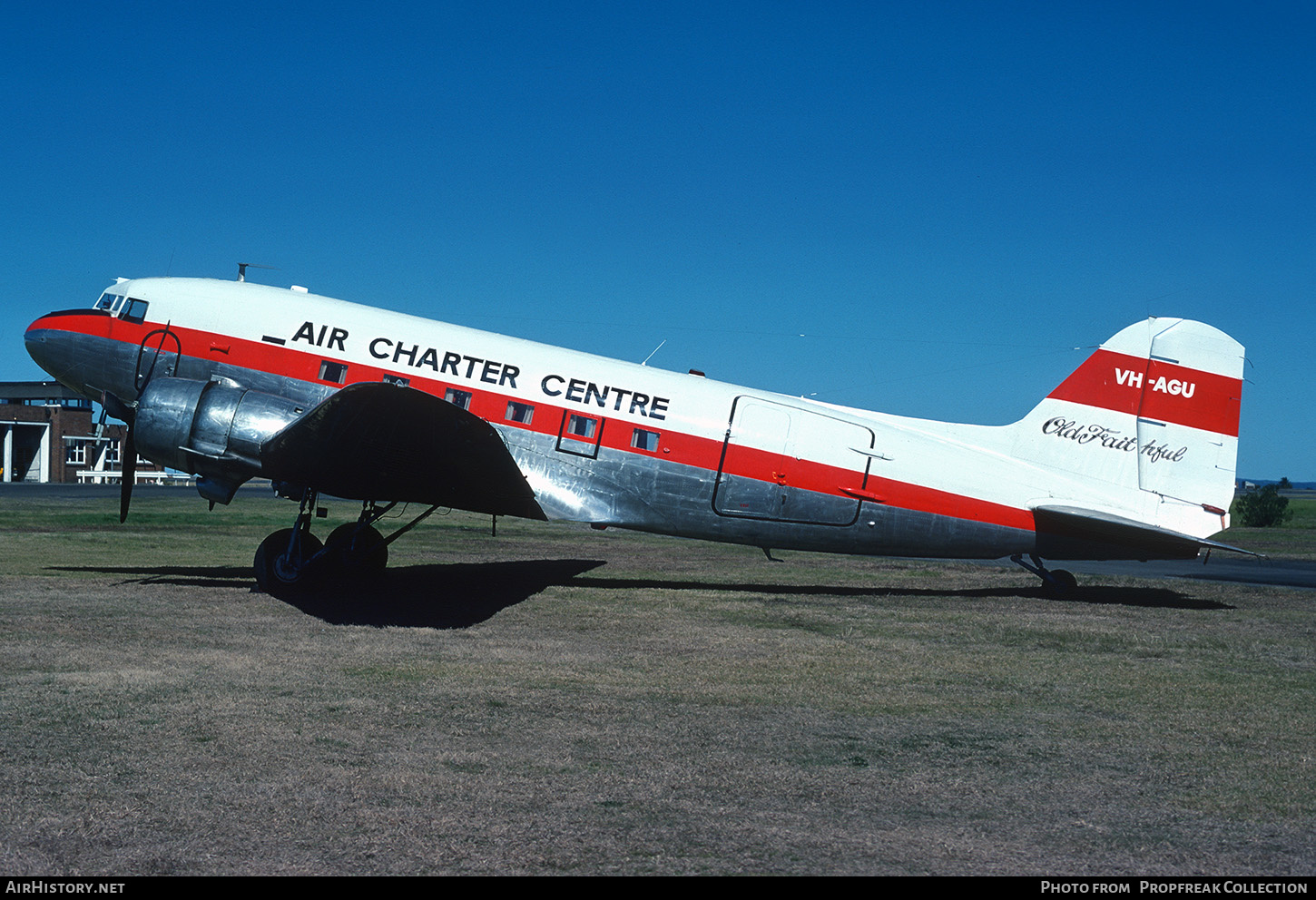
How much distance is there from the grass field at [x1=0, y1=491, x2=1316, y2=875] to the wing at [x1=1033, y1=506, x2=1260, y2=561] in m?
0.81

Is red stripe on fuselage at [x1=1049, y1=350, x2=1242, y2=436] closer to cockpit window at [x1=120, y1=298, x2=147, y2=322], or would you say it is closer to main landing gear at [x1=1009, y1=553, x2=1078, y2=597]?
main landing gear at [x1=1009, y1=553, x2=1078, y2=597]

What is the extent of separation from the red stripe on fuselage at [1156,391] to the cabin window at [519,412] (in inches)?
286

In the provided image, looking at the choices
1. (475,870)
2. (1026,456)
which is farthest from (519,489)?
(475,870)

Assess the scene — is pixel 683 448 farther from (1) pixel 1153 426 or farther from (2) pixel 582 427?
(1) pixel 1153 426

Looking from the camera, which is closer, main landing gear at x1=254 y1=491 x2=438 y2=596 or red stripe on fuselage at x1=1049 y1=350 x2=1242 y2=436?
main landing gear at x1=254 y1=491 x2=438 y2=596

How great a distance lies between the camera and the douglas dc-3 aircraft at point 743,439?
1288 centimetres

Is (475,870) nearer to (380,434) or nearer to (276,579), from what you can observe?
(380,434)

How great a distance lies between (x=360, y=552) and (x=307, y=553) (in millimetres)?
1084

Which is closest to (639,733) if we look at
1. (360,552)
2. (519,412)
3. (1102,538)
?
(519,412)

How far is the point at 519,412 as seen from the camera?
1312 cm

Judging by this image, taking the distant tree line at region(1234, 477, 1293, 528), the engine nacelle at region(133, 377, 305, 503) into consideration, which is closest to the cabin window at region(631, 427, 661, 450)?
the engine nacelle at region(133, 377, 305, 503)

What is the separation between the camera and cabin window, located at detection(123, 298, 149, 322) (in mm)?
13516

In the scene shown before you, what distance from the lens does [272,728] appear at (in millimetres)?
6184

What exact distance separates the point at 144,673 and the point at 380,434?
3679 mm
